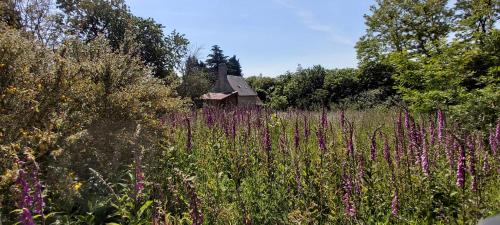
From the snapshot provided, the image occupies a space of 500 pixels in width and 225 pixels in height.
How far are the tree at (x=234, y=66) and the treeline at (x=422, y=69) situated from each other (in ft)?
111

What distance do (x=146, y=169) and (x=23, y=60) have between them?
6.14ft

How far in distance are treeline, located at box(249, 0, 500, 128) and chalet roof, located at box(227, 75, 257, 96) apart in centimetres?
735

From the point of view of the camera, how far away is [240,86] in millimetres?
47281

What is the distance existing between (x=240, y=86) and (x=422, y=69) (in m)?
36.2

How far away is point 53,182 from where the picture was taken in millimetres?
3367

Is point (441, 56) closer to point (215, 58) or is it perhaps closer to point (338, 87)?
point (338, 87)

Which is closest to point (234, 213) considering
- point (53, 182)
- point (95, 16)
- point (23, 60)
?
point (53, 182)

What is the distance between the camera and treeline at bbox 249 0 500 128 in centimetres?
973

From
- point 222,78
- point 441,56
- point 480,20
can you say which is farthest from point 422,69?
point 222,78

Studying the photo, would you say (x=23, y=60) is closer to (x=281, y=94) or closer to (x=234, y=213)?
(x=234, y=213)

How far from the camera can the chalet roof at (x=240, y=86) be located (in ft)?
151

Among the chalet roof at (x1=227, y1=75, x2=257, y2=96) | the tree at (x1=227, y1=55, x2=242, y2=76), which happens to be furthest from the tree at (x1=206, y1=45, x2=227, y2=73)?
the chalet roof at (x1=227, y1=75, x2=257, y2=96)

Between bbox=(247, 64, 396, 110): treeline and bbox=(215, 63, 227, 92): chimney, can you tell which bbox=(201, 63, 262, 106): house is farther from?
bbox=(247, 64, 396, 110): treeline

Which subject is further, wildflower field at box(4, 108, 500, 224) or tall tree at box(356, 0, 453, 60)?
tall tree at box(356, 0, 453, 60)
